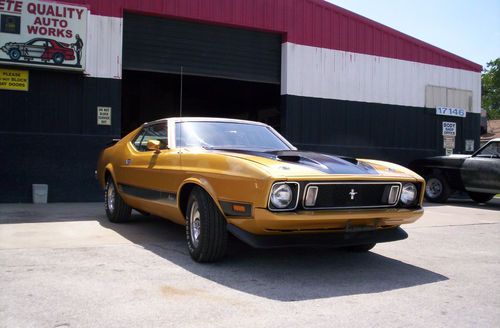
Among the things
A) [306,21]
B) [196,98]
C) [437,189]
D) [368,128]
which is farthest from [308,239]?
[196,98]

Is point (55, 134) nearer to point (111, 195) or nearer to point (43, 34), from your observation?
point (43, 34)

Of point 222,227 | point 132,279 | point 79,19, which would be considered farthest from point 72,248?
point 79,19

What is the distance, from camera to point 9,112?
10.1 metres

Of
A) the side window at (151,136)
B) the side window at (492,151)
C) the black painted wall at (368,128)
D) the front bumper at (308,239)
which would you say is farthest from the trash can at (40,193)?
the side window at (492,151)

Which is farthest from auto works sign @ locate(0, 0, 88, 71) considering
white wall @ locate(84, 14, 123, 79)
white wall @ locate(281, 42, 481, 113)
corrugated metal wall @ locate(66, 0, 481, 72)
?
white wall @ locate(281, 42, 481, 113)

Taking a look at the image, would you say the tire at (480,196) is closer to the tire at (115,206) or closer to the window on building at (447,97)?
the window on building at (447,97)

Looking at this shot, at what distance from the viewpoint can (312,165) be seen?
179 inches

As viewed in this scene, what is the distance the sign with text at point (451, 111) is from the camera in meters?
15.2

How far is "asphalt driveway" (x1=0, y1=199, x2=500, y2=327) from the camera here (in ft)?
11.1

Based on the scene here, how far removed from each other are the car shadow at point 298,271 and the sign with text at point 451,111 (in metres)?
10.8

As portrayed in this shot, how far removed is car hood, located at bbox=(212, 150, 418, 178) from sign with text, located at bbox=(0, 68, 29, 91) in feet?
22.2

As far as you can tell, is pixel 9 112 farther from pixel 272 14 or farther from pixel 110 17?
pixel 272 14

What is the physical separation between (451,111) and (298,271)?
40.6 ft

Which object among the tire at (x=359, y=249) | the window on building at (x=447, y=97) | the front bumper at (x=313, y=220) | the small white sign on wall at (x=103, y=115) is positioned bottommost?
the tire at (x=359, y=249)
